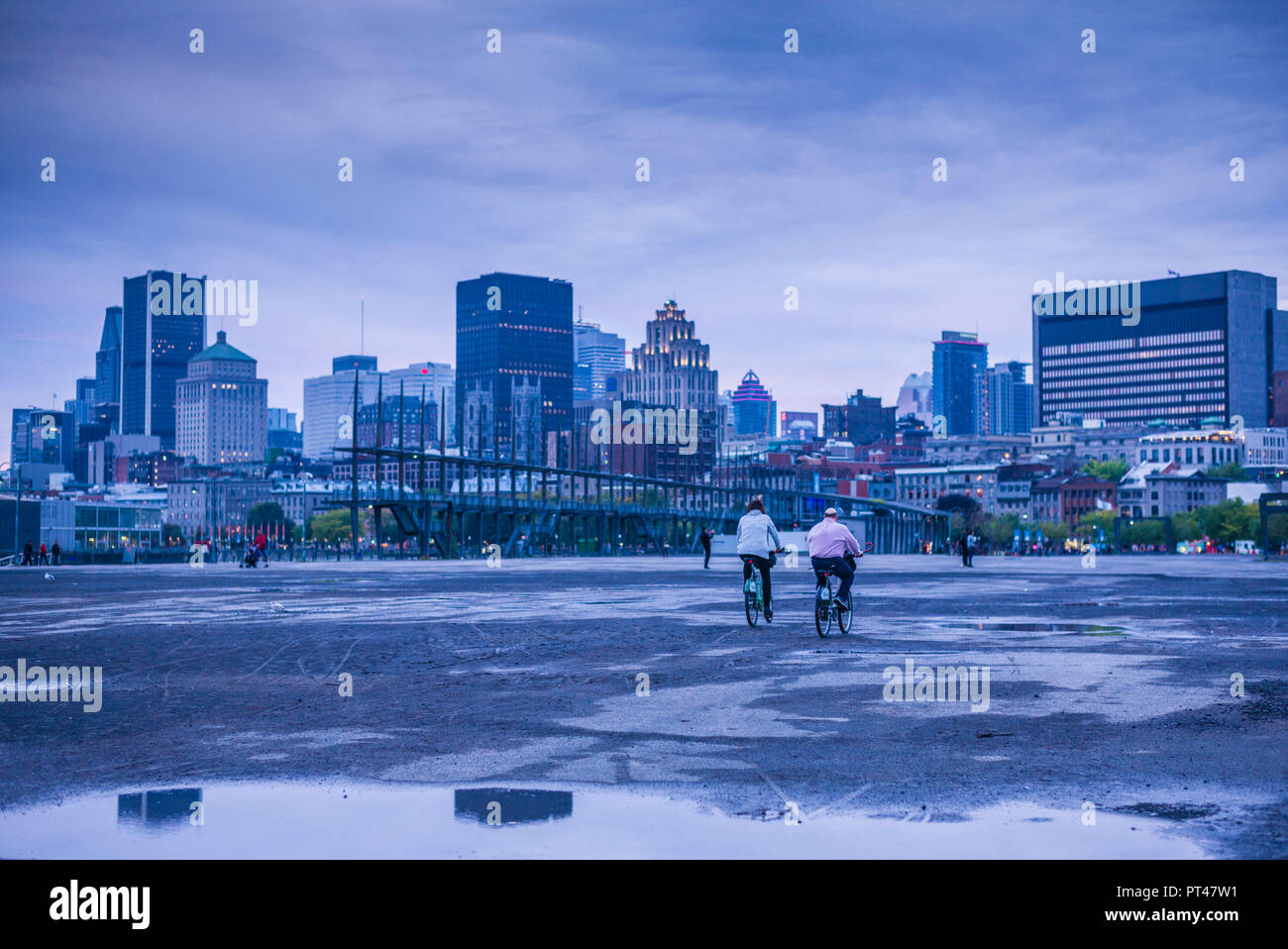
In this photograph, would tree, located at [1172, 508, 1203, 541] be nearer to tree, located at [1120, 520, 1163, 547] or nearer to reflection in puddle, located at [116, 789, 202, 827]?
tree, located at [1120, 520, 1163, 547]

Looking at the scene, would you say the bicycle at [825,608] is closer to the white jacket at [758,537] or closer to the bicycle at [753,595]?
the white jacket at [758,537]

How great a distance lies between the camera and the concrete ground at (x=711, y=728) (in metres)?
6.92

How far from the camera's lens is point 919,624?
2122 centimetres

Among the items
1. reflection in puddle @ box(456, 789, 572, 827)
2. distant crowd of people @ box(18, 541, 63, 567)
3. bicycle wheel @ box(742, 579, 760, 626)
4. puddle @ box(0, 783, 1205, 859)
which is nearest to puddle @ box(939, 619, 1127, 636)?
bicycle wheel @ box(742, 579, 760, 626)

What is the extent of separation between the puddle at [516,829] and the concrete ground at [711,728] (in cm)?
3

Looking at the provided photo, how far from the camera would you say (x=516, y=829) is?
673 cm

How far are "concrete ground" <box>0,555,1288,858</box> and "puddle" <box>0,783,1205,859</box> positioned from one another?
34 mm

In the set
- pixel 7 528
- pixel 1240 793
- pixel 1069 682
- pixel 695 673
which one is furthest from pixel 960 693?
pixel 7 528

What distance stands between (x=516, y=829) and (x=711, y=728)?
359 centimetres

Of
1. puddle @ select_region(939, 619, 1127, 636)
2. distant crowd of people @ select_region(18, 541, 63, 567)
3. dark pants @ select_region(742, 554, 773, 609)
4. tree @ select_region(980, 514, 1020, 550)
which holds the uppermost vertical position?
dark pants @ select_region(742, 554, 773, 609)

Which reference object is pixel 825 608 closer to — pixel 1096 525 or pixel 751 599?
pixel 751 599

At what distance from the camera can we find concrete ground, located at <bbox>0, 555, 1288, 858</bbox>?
692 cm
